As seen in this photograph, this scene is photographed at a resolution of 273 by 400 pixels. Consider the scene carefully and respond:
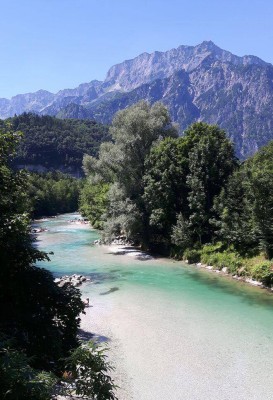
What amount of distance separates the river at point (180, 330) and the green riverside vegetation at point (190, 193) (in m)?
3.99

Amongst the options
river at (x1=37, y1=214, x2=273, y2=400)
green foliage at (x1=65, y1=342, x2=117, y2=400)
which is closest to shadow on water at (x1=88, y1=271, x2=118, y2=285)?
river at (x1=37, y1=214, x2=273, y2=400)

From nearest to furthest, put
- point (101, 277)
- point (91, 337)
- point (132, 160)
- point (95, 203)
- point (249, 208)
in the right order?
point (91, 337) → point (249, 208) → point (101, 277) → point (132, 160) → point (95, 203)

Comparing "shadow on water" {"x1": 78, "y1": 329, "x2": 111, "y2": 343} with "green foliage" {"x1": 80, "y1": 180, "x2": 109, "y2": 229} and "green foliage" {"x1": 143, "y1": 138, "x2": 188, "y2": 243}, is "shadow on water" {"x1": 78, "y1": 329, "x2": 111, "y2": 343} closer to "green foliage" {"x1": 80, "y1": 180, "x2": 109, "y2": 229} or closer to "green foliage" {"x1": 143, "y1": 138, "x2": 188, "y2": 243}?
"green foliage" {"x1": 143, "y1": 138, "x2": 188, "y2": 243}

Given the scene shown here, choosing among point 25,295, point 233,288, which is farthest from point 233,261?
point 25,295

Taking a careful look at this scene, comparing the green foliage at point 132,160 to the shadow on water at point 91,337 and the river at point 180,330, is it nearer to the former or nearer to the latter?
the river at point 180,330

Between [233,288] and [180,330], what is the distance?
35.7ft

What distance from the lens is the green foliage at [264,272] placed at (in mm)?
33188

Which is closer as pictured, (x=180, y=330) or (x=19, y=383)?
(x=19, y=383)

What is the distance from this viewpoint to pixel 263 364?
19.6 metres

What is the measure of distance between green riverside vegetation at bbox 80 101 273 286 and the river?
13.1 feet

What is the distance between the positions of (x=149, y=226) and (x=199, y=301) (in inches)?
908

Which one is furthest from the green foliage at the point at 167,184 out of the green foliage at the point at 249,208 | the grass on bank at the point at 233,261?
the green foliage at the point at 249,208

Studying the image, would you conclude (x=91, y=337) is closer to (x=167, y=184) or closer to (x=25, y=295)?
(x=25, y=295)

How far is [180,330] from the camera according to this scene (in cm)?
2452
